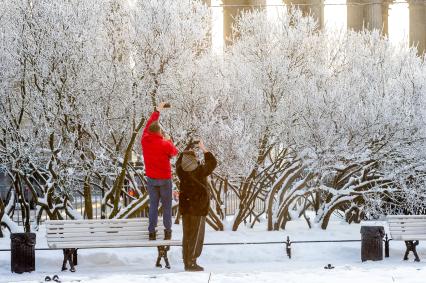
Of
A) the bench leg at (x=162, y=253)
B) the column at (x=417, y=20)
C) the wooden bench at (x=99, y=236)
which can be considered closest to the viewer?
the wooden bench at (x=99, y=236)

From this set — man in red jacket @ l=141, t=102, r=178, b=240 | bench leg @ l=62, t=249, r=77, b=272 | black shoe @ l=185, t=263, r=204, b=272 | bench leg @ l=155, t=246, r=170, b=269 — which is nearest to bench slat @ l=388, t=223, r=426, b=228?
black shoe @ l=185, t=263, r=204, b=272

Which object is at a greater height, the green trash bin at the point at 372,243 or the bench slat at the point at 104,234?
the bench slat at the point at 104,234

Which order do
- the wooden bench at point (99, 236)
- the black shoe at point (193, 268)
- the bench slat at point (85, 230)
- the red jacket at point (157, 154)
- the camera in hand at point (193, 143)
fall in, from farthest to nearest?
the bench slat at point (85, 230) → the wooden bench at point (99, 236) → the red jacket at point (157, 154) → the black shoe at point (193, 268) → the camera in hand at point (193, 143)

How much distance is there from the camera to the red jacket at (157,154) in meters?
12.1

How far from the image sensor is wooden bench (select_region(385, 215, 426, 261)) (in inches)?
528

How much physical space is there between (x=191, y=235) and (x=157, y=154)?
142cm

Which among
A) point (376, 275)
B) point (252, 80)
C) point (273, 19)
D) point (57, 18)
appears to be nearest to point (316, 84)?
point (252, 80)

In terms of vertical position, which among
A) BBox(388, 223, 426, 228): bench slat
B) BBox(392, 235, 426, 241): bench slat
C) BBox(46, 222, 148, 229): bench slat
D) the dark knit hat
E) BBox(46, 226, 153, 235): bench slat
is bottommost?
BBox(392, 235, 426, 241): bench slat

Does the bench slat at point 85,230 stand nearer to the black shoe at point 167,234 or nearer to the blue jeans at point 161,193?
the black shoe at point 167,234

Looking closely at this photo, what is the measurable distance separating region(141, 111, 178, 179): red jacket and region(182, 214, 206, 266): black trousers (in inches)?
35.9

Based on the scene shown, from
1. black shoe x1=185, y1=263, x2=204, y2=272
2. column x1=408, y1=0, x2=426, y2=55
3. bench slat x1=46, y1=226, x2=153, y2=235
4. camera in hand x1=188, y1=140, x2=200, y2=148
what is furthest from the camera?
column x1=408, y1=0, x2=426, y2=55

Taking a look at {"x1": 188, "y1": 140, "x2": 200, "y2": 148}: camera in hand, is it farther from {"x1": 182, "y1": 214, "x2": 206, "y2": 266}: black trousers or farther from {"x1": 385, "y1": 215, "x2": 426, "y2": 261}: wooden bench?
{"x1": 385, "y1": 215, "x2": 426, "y2": 261}: wooden bench

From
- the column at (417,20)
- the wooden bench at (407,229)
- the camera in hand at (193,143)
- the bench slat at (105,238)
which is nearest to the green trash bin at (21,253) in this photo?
the bench slat at (105,238)

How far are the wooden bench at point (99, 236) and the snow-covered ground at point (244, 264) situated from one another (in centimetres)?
39
